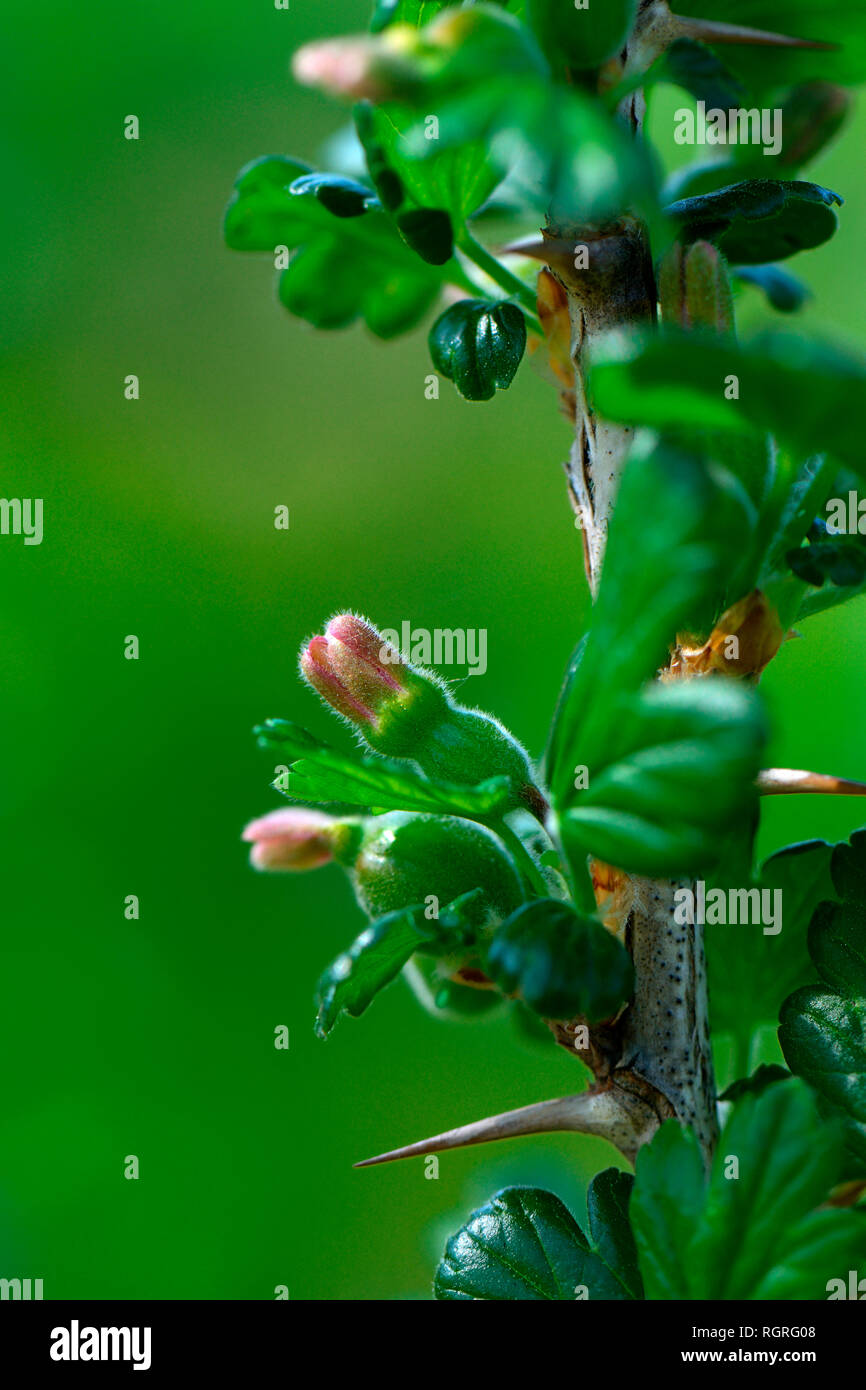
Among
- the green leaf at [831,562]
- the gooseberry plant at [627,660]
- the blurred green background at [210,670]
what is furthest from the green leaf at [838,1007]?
the blurred green background at [210,670]

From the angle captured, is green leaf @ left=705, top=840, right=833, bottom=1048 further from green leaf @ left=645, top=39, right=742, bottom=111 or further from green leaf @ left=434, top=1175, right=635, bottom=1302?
green leaf @ left=645, top=39, right=742, bottom=111

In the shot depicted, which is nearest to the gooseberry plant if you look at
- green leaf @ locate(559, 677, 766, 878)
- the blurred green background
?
green leaf @ locate(559, 677, 766, 878)

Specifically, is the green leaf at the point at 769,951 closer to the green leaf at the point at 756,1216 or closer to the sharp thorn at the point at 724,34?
the green leaf at the point at 756,1216

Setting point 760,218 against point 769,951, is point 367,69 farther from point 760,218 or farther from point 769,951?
point 769,951
